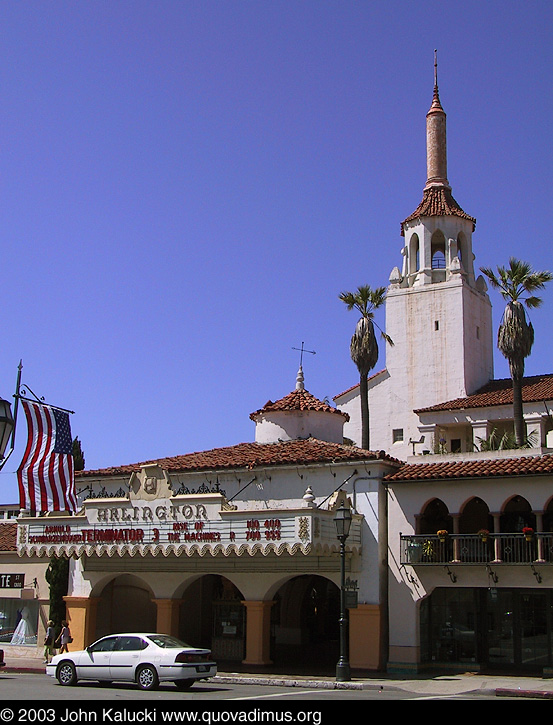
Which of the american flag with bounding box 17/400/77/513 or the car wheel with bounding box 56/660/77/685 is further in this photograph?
the american flag with bounding box 17/400/77/513

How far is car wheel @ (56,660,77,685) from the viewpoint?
21.5 metres

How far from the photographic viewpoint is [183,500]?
27484mm

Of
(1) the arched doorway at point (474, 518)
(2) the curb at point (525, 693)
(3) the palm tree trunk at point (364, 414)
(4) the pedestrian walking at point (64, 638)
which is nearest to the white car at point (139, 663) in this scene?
(2) the curb at point (525, 693)

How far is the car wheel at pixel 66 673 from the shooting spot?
2155 cm

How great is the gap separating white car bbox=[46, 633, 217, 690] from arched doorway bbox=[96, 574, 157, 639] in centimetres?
1001

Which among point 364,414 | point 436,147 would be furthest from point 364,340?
point 436,147

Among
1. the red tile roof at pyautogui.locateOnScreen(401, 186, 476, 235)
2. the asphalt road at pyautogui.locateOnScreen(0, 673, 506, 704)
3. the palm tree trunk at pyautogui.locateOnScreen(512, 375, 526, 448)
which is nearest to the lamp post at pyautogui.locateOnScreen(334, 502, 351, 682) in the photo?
the asphalt road at pyautogui.locateOnScreen(0, 673, 506, 704)

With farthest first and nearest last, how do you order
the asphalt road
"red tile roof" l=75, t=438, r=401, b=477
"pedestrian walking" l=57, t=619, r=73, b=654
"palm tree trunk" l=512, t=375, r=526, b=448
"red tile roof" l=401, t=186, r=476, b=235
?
"red tile roof" l=401, t=186, r=476, b=235 → "palm tree trunk" l=512, t=375, r=526, b=448 → "pedestrian walking" l=57, t=619, r=73, b=654 → "red tile roof" l=75, t=438, r=401, b=477 → the asphalt road

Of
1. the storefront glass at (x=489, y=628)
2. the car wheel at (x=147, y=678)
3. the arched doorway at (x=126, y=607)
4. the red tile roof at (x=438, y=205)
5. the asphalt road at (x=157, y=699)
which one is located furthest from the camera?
the red tile roof at (x=438, y=205)

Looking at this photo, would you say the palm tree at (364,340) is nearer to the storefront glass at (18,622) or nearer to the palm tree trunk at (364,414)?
the palm tree trunk at (364,414)

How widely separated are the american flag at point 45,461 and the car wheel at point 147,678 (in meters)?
6.51

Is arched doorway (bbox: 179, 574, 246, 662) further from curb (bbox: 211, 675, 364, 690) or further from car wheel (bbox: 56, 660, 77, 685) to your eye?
car wheel (bbox: 56, 660, 77, 685)

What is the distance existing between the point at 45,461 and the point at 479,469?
12196 mm
